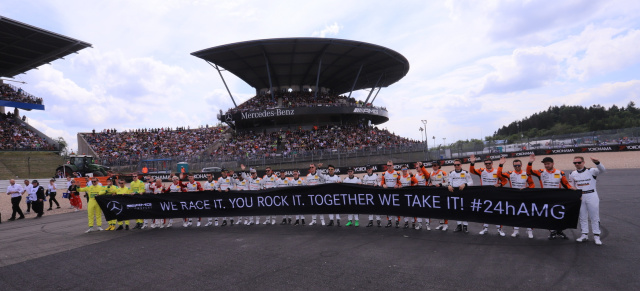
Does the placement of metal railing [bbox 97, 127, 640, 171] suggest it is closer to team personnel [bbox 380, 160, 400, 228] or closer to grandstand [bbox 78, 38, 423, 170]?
grandstand [bbox 78, 38, 423, 170]

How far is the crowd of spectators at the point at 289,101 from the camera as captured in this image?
1996 inches

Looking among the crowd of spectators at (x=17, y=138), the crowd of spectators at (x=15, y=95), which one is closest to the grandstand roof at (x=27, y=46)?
the crowd of spectators at (x=15, y=95)

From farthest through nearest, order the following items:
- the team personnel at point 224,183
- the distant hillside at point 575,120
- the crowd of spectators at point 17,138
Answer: the distant hillside at point 575,120 < the crowd of spectators at point 17,138 < the team personnel at point 224,183

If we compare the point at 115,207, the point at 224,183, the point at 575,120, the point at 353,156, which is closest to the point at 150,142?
the point at 353,156

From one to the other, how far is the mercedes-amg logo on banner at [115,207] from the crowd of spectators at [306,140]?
A: 30.0m

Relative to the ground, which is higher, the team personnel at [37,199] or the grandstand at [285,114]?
the grandstand at [285,114]

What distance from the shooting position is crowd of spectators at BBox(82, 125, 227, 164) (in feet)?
143

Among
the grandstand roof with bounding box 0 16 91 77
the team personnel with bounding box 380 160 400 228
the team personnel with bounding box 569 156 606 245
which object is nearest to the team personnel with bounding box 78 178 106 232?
the team personnel with bounding box 380 160 400 228

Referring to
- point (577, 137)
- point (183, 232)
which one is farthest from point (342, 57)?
point (183, 232)

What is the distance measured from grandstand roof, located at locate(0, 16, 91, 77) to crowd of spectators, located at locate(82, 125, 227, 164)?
11.5 meters

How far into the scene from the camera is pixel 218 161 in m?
34.1

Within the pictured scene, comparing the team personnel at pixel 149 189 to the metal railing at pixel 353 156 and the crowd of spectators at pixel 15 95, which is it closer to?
the metal railing at pixel 353 156

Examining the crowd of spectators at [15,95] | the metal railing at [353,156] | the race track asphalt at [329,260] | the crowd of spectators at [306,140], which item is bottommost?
the race track asphalt at [329,260]

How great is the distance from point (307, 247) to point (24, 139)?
4823cm
